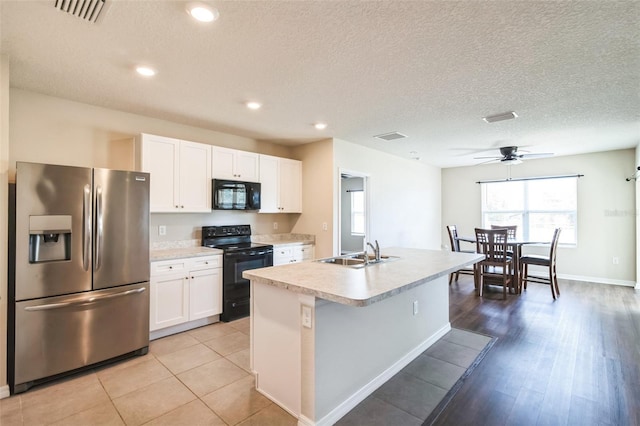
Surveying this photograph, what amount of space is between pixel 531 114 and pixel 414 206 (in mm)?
3339

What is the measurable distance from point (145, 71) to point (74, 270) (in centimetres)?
169

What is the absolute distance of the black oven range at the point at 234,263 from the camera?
3.72 metres

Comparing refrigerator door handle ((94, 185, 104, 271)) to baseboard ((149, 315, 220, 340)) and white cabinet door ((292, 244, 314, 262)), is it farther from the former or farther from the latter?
white cabinet door ((292, 244, 314, 262))

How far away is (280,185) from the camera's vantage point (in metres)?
4.76

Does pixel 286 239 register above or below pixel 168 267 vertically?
above

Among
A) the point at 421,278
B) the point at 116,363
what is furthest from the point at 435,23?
the point at 116,363

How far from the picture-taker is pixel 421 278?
2092 mm

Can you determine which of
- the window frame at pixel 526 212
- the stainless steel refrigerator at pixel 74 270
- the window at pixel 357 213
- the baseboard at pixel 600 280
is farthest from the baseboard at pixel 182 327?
the baseboard at pixel 600 280

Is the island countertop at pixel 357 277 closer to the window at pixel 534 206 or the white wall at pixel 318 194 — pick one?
the white wall at pixel 318 194

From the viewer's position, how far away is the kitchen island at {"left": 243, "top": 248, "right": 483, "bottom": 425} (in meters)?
1.86

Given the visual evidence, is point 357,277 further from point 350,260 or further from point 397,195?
point 397,195

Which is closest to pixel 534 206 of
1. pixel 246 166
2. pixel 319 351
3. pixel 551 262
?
pixel 551 262

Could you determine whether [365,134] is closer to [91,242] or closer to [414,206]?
[414,206]

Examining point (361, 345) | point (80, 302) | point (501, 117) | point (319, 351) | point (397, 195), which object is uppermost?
point (501, 117)
